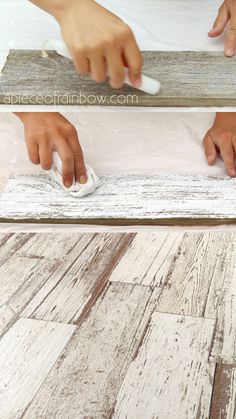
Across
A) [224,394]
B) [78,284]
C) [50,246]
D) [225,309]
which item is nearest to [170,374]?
[224,394]

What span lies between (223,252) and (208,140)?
60cm

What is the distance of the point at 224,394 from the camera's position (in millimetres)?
1167

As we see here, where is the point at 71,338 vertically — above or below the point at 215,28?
below

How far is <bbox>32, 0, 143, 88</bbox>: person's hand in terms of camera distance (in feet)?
2.24

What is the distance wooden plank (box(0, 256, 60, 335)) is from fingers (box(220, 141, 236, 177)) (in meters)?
0.58

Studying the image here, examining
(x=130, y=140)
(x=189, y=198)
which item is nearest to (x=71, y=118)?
(x=130, y=140)

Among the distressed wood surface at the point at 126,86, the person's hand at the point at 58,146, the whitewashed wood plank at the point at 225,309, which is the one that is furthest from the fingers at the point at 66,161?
the whitewashed wood plank at the point at 225,309

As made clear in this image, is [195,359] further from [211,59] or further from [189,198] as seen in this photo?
[211,59]

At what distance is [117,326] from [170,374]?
185 mm

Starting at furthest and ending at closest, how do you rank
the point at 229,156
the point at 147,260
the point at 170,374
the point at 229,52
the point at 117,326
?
the point at 147,260, the point at 117,326, the point at 170,374, the point at 229,156, the point at 229,52

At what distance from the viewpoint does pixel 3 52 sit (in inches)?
44.3

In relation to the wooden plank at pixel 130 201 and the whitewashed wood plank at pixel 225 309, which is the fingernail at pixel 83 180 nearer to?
the wooden plank at pixel 130 201

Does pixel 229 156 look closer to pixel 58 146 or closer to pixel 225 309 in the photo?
pixel 58 146

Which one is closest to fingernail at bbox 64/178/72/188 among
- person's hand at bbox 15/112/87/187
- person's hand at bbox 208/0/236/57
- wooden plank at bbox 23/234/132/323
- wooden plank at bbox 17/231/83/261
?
person's hand at bbox 15/112/87/187
